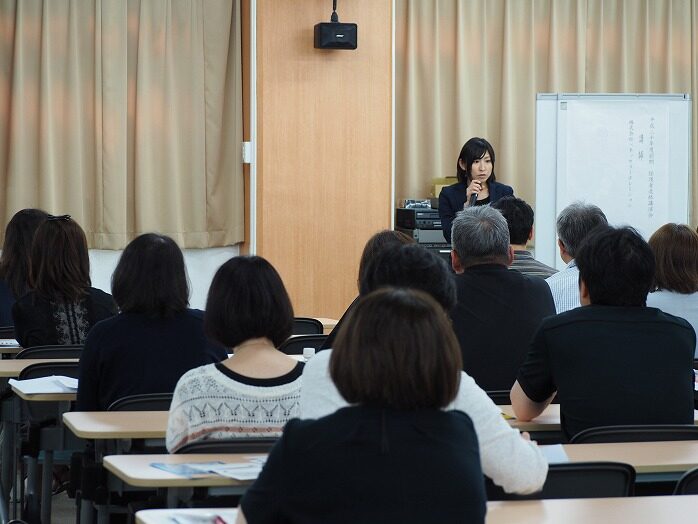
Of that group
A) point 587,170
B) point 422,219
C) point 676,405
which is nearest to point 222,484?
point 676,405

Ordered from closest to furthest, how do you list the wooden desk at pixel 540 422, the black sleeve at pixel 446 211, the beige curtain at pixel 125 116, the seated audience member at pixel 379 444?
the seated audience member at pixel 379 444 → the wooden desk at pixel 540 422 → the black sleeve at pixel 446 211 → the beige curtain at pixel 125 116

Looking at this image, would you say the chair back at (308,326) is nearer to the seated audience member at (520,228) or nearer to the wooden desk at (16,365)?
the seated audience member at (520,228)

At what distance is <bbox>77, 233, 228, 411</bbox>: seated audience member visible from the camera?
11.7ft

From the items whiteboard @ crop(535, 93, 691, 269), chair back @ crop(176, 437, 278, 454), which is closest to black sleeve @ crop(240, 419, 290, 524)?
chair back @ crop(176, 437, 278, 454)

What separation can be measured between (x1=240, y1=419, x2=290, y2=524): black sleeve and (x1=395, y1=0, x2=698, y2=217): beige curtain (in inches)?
256

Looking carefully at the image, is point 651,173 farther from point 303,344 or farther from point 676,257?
point 303,344

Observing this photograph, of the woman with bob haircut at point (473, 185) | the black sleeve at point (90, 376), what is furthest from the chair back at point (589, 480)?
the woman with bob haircut at point (473, 185)

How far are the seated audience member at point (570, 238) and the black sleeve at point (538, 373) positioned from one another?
1.62 m

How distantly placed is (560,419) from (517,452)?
1059 mm

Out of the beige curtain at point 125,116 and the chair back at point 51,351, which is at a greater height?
the beige curtain at point 125,116

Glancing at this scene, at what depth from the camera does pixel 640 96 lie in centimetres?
803

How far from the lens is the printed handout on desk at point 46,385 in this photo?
3533mm

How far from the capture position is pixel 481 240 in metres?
4.17

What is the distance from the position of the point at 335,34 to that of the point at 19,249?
3.25 meters
